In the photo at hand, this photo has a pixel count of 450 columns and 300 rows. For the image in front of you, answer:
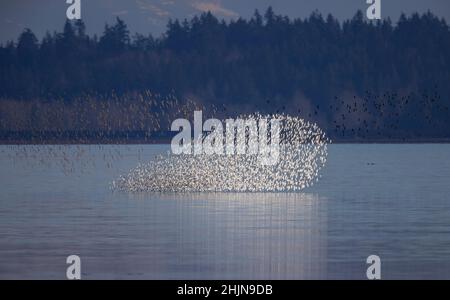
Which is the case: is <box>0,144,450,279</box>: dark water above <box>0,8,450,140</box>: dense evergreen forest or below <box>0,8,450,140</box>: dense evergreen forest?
below

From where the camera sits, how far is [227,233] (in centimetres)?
3056

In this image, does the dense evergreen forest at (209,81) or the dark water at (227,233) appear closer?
the dark water at (227,233)

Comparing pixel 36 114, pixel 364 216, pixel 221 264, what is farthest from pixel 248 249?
pixel 36 114

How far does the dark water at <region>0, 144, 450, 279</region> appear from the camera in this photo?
81.1 ft

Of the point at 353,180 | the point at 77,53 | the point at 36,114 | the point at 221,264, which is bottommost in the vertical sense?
the point at 221,264

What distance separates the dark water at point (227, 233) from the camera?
24734 mm

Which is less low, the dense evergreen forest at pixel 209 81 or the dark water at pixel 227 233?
the dense evergreen forest at pixel 209 81

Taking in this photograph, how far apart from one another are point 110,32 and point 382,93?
1695 inches

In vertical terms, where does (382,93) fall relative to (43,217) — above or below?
above

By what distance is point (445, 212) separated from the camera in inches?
1419

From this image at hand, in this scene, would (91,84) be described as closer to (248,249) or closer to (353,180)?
(353,180)

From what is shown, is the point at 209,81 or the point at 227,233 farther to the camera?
the point at 209,81

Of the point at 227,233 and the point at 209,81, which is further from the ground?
the point at 209,81

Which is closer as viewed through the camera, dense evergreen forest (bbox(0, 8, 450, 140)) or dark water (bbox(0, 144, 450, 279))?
dark water (bbox(0, 144, 450, 279))
